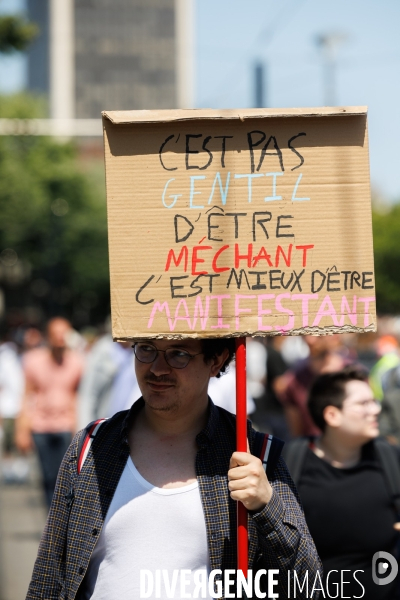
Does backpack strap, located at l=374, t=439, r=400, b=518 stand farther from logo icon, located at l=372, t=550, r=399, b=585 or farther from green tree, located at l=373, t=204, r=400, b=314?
green tree, located at l=373, t=204, r=400, b=314

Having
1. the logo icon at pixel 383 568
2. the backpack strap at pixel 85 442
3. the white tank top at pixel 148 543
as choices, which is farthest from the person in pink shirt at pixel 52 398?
the white tank top at pixel 148 543

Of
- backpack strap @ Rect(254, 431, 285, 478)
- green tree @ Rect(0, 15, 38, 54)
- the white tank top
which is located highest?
green tree @ Rect(0, 15, 38, 54)

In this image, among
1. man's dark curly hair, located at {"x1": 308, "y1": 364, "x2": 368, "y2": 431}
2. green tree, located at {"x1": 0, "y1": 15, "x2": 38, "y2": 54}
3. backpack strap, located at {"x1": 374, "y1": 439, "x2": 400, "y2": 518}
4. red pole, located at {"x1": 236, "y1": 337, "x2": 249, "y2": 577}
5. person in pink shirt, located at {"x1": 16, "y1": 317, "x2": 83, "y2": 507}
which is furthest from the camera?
green tree, located at {"x1": 0, "y1": 15, "x2": 38, "y2": 54}

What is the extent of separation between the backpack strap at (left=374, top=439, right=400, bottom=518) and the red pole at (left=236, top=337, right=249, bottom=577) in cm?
157

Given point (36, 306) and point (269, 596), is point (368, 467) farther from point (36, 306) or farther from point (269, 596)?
point (36, 306)

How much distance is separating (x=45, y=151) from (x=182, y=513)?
2072 inches

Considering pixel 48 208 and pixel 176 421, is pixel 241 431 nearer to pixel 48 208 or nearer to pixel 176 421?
pixel 176 421

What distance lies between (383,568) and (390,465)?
0.48 m

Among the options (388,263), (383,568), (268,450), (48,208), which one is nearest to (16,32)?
(383,568)

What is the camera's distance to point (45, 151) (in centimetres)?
5391

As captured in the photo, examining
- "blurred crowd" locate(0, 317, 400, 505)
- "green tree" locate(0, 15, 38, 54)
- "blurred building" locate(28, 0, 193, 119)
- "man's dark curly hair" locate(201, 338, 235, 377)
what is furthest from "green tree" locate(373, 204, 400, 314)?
"man's dark curly hair" locate(201, 338, 235, 377)

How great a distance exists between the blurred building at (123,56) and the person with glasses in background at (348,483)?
115 meters

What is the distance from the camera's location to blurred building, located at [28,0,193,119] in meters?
120

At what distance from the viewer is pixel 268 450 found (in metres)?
2.94
